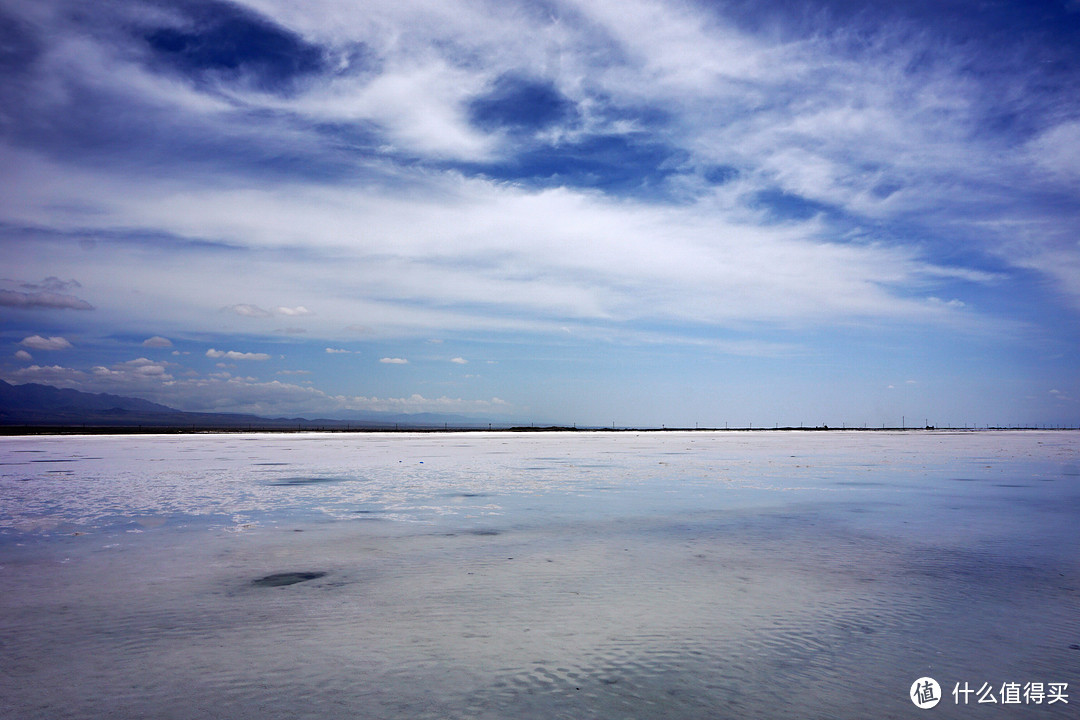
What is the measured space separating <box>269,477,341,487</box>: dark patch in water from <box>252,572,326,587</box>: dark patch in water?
43.1 feet

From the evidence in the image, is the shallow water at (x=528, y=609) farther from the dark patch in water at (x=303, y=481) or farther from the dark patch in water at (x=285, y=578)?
the dark patch in water at (x=303, y=481)

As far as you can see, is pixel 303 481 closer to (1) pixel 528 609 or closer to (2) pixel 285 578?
(2) pixel 285 578

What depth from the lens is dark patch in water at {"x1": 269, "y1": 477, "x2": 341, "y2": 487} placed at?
21973 mm

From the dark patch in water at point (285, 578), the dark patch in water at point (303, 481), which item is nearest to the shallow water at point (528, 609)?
the dark patch in water at point (285, 578)

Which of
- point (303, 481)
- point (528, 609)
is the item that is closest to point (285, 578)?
point (528, 609)

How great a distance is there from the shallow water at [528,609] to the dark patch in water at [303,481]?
6.08 metres

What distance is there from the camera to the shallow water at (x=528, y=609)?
5156 millimetres

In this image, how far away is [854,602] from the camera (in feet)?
25.4

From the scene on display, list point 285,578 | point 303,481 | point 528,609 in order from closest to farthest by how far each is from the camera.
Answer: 1. point 528,609
2. point 285,578
3. point 303,481

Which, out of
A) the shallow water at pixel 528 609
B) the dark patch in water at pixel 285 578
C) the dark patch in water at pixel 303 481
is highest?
the shallow water at pixel 528 609

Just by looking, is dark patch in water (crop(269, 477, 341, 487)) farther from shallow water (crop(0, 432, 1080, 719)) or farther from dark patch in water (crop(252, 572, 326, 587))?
dark patch in water (crop(252, 572, 326, 587))

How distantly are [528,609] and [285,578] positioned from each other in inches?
148

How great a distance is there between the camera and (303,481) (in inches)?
898

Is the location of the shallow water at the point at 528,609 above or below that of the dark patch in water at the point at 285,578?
above
